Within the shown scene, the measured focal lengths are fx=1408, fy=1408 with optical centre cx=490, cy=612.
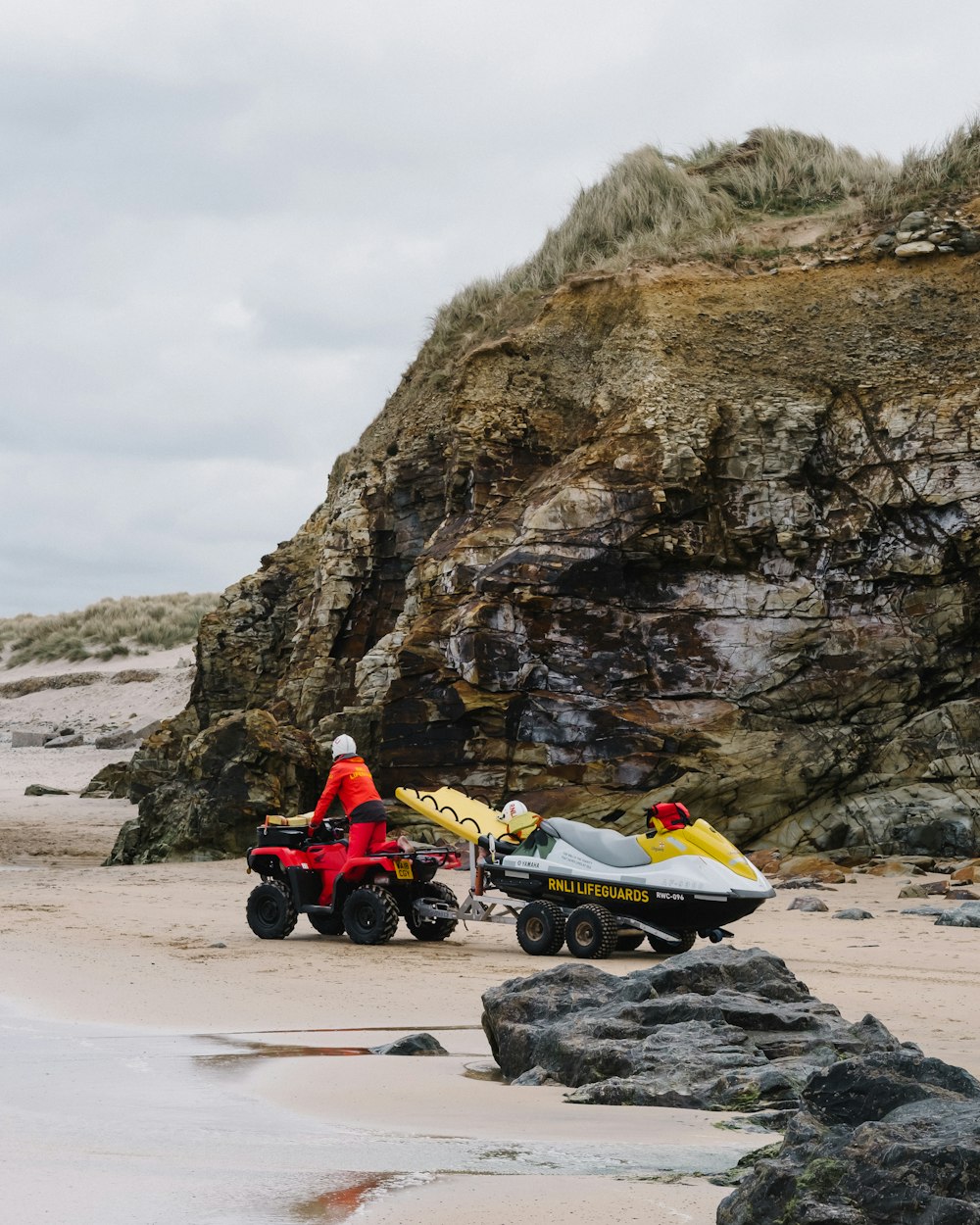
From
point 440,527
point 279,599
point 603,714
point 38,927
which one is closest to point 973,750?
point 603,714

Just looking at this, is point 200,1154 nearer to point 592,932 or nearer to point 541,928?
point 592,932

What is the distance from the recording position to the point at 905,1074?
4.43 metres

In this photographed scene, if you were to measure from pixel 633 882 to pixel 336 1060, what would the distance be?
15.9ft

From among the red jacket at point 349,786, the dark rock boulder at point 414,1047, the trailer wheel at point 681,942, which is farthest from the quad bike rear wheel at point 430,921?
the dark rock boulder at point 414,1047

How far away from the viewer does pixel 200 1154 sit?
443 centimetres

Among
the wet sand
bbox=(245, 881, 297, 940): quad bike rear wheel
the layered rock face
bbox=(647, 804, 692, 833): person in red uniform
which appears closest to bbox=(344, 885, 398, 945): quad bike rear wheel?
the wet sand

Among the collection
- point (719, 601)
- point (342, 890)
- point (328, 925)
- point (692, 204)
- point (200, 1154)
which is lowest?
point (328, 925)

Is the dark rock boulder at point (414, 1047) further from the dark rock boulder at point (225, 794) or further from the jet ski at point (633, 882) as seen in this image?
the dark rock boulder at point (225, 794)

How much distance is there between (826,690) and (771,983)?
495 inches

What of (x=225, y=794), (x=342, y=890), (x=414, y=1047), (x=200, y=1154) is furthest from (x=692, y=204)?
(x=200, y=1154)

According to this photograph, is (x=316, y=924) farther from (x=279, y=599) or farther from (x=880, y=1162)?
(x=279, y=599)

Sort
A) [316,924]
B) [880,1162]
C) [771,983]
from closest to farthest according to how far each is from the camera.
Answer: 1. [880,1162]
2. [771,983]
3. [316,924]

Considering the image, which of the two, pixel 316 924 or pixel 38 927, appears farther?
pixel 316 924

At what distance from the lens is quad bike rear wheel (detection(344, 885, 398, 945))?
11734 mm
